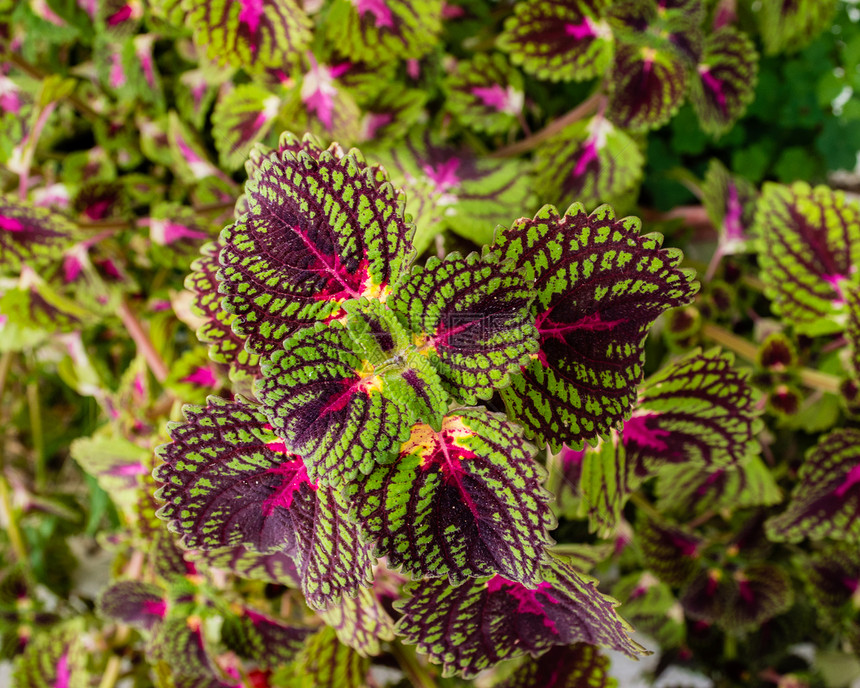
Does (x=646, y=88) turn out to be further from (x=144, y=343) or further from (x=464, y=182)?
(x=144, y=343)

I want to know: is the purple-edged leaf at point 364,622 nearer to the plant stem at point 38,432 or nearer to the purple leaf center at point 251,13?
the purple leaf center at point 251,13

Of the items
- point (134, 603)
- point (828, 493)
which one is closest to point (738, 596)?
point (828, 493)

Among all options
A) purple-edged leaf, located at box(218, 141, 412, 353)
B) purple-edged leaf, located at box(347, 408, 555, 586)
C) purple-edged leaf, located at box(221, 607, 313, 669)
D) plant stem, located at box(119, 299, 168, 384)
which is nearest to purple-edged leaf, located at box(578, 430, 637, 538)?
purple-edged leaf, located at box(347, 408, 555, 586)

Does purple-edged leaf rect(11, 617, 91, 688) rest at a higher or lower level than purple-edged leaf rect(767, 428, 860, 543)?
lower

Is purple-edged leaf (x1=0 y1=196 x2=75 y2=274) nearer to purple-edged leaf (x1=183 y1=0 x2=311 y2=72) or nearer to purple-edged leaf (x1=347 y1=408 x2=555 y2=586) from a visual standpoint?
purple-edged leaf (x1=183 y1=0 x2=311 y2=72)

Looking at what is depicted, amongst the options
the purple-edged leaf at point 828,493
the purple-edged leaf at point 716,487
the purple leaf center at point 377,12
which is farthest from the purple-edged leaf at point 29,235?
the purple-edged leaf at point 828,493

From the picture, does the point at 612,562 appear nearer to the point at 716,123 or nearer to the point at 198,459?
the point at 716,123

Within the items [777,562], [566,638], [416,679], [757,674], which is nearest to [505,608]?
[566,638]
